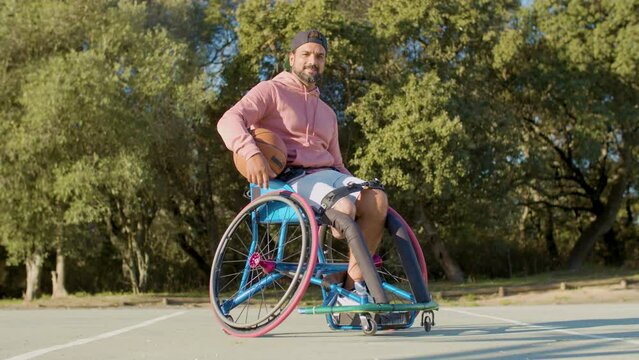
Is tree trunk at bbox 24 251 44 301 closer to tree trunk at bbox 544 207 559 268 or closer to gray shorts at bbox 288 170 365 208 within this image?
gray shorts at bbox 288 170 365 208

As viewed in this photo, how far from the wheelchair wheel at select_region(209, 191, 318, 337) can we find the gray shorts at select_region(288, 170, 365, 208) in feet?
0.44

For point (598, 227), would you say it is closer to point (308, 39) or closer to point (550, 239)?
point (550, 239)

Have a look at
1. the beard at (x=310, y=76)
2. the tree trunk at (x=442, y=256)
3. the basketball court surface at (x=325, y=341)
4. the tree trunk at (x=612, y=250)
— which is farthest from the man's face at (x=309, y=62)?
the tree trunk at (x=612, y=250)

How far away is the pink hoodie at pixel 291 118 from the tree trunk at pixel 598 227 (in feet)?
86.7

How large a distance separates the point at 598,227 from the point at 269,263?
27384 mm

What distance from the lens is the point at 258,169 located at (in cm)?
452

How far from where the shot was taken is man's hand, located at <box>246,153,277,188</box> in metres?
4.52

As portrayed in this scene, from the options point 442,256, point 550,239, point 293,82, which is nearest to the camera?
point 293,82

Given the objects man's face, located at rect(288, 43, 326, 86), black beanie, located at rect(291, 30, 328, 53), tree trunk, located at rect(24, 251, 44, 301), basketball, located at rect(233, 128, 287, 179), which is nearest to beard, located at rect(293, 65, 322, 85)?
man's face, located at rect(288, 43, 326, 86)

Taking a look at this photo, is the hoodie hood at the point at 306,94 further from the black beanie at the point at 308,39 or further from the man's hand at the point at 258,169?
the man's hand at the point at 258,169

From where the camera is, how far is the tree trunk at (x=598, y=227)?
29.6 metres

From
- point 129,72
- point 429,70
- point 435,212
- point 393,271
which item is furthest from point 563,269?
point 393,271

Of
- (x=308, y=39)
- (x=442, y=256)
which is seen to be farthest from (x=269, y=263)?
(x=442, y=256)

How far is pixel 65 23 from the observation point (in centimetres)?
2038
